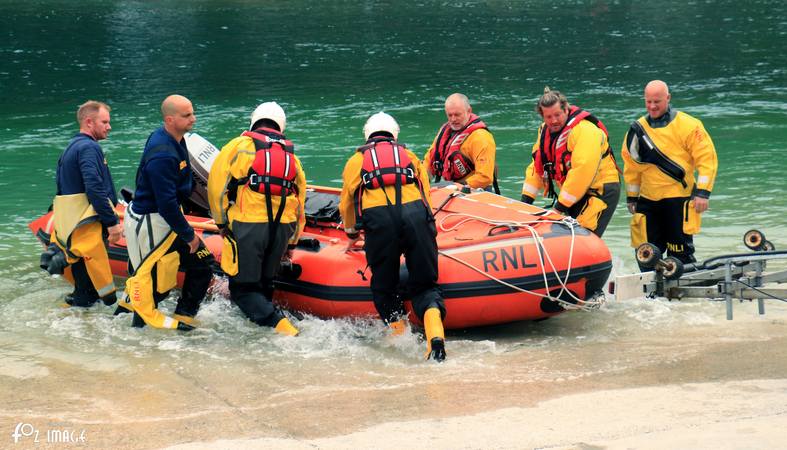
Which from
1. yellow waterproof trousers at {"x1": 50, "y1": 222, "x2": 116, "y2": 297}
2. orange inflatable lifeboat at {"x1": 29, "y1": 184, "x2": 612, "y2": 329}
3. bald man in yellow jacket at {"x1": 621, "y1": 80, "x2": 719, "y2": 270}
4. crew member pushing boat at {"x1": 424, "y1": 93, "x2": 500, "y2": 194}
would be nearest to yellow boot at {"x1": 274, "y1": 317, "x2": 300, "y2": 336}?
orange inflatable lifeboat at {"x1": 29, "y1": 184, "x2": 612, "y2": 329}

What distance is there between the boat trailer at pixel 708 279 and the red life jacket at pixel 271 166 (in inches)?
75.1

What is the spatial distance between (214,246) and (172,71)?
1701 centimetres

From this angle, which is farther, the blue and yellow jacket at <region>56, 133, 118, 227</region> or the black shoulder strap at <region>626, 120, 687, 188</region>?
the black shoulder strap at <region>626, 120, 687, 188</region>

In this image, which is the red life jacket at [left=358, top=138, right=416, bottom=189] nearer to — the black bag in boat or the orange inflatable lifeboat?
the orange inflatable lifeboat

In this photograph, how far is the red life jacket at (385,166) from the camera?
5723 mm

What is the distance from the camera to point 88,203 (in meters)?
6.48

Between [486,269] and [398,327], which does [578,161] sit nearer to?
[486,269]

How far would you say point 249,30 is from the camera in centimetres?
3152

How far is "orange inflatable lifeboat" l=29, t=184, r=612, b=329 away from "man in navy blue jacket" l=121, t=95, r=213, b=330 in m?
0.56

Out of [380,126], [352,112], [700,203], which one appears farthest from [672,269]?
[352,112]

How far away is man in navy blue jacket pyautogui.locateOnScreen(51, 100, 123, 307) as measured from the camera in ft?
20.8

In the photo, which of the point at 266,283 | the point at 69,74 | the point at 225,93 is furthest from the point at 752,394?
the point at 69,74

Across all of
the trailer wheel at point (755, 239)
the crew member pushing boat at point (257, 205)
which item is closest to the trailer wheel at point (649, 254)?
the trailer wheel at point (755, 239)

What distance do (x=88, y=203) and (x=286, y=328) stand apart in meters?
1.51
